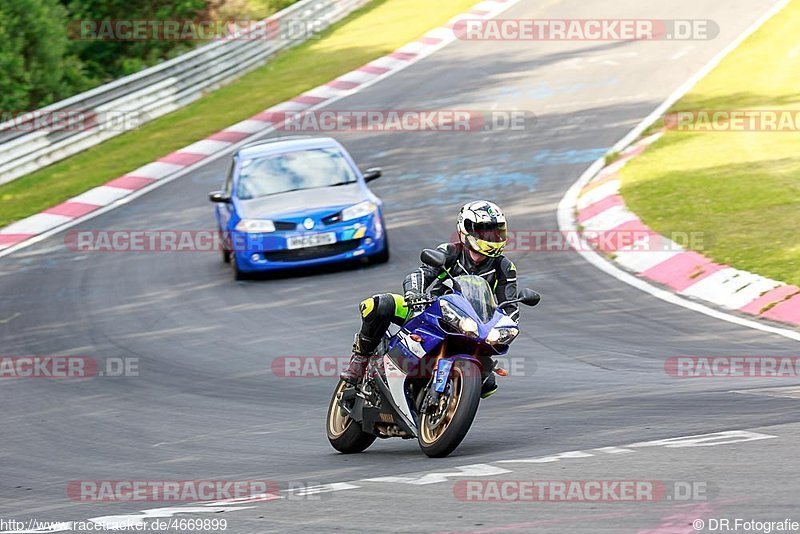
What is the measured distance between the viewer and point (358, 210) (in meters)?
16.5

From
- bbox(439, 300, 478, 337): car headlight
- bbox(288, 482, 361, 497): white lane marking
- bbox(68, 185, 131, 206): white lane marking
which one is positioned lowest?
bbox(68, 185, 131, 206): white lane marking

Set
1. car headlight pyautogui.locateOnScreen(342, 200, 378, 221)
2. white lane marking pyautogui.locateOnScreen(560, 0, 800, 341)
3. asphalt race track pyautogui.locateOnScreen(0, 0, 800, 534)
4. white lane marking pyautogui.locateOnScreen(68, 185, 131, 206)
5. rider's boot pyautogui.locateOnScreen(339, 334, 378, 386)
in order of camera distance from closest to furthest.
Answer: asphalt race track pyautogui.locateOnScreen(0, 0, 800, 534)
rider's boot pyautogui.locateOnScreen(339, 334, 378, 386)
white lane marking pyautogui.locateOnScreen(560, 0, 800, 341)
car headlight pyautogui.locateOnScreen(342, 200, 378, 221)
white lane marking pyautogui.locateOnScreen(68, 185, 131, 206)

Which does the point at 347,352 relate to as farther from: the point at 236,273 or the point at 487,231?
the point at 487,231

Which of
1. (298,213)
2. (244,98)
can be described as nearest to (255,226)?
(298,213)

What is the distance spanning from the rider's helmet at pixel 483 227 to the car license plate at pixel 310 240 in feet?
27.6

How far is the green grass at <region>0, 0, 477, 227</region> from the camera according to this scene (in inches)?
948

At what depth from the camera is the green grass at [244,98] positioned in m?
24.1

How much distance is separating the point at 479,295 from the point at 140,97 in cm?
2246

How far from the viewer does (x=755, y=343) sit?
11.2 m

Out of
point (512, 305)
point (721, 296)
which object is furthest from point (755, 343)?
point (512, 305)
